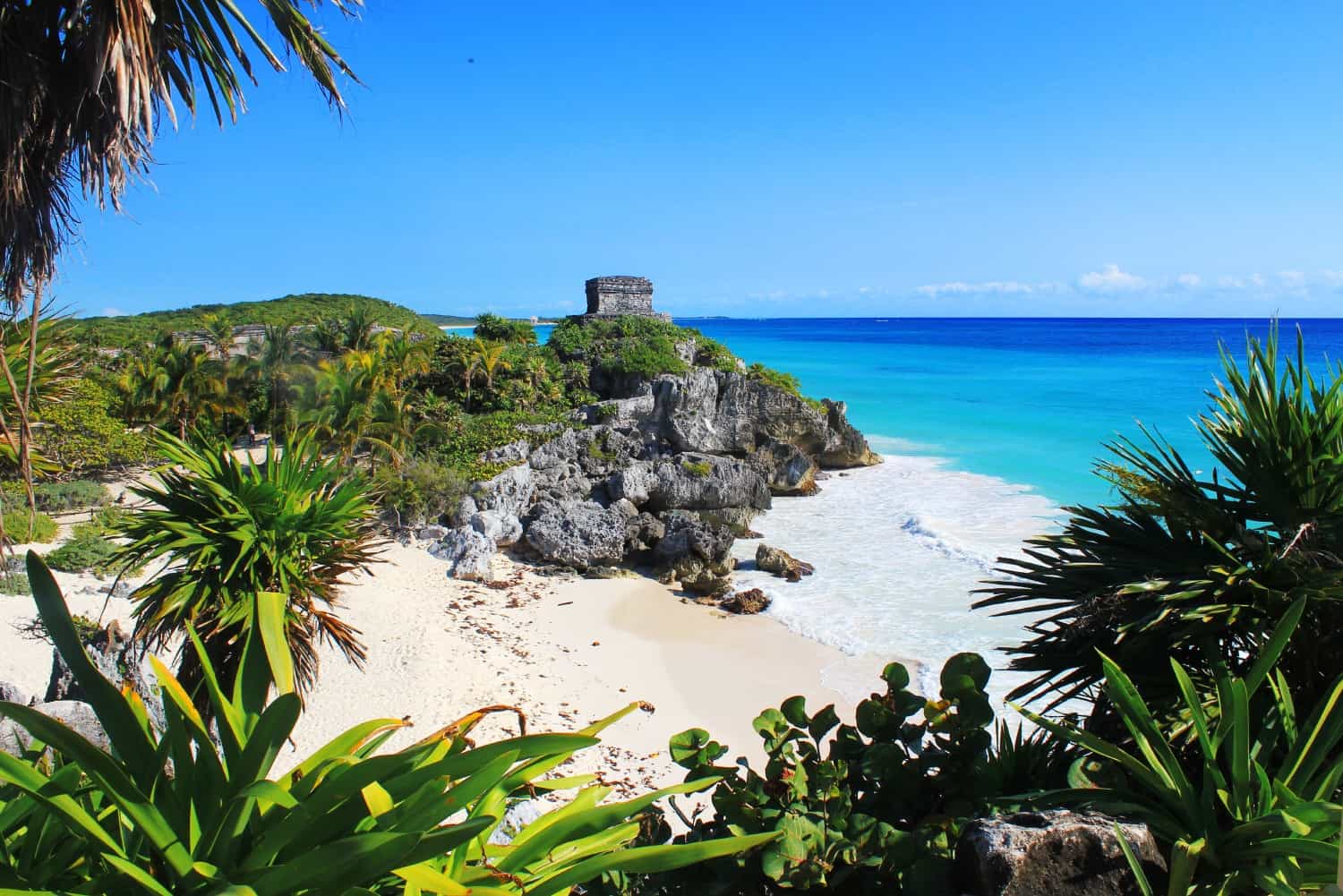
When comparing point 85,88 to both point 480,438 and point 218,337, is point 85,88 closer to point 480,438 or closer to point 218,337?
point 480,438

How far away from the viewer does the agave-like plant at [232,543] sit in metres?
5.40

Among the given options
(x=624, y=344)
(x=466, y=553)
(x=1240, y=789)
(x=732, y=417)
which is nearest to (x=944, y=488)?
(x=732, y=417)

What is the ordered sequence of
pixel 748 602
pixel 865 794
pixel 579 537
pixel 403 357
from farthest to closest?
pixel 403 357
pixel 579 537
pixel 748 602
pixel 865 794

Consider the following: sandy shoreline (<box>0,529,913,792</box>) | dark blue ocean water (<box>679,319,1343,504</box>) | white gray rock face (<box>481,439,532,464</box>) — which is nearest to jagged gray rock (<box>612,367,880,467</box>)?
white gray rock face (<box>481,439,532,464</box>)

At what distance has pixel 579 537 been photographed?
1509 cm

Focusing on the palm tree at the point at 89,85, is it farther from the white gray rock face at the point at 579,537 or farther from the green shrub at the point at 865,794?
the white gray rock face at the point at 579,537

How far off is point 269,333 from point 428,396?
16.0ft

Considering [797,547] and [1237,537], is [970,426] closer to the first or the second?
[797,547]

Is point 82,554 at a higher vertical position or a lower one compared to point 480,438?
lower

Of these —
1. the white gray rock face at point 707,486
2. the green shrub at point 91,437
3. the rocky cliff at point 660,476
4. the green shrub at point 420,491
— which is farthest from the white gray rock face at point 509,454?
the green shrub at point 91,437

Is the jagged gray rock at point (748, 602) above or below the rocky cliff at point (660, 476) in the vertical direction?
below

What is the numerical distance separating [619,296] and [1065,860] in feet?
102

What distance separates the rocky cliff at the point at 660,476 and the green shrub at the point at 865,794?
1042 cm

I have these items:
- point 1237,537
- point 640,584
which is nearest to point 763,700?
point 640,584
